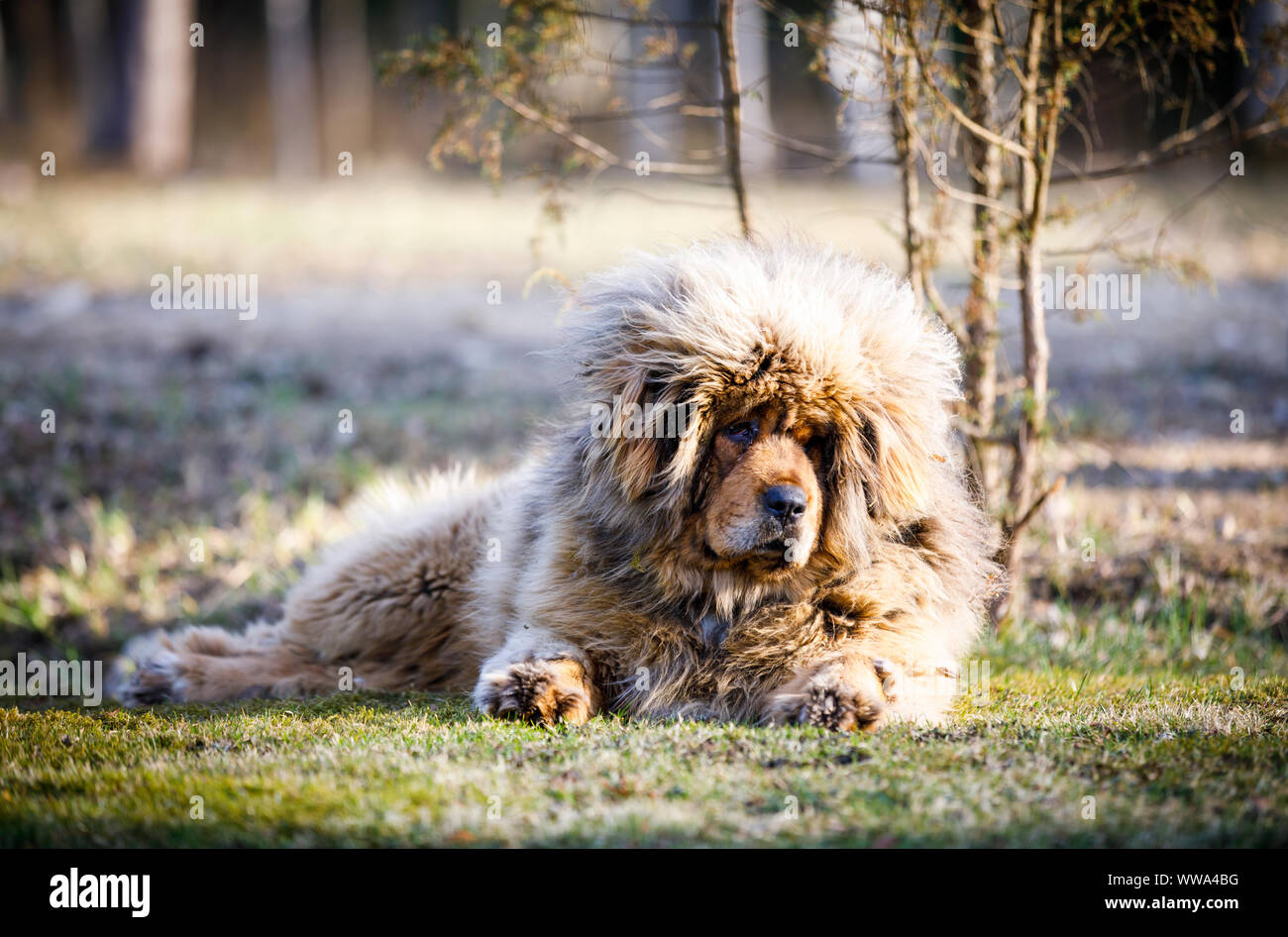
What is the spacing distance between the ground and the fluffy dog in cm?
35

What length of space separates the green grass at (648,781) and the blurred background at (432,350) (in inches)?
76.3

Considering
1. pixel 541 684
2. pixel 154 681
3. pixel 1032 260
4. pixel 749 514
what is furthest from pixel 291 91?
pixel 749 514

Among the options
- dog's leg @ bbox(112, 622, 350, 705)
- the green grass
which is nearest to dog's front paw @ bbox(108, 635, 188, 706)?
dog's leg @ bbox(112, 622, 350, 705)

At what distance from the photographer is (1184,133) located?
6520 mm

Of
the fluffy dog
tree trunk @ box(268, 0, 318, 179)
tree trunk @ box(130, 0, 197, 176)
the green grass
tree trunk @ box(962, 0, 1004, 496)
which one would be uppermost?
tree trunk @ box(268, 0, 318, 179)

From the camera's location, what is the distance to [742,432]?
4.70 meters

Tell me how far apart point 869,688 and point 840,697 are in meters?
0.14

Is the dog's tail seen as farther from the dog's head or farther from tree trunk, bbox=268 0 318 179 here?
tree trunk, bbox=268 0 318 179

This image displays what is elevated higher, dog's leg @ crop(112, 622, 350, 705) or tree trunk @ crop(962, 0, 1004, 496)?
tree trunk @ crop(962, 0, 1004, 496)

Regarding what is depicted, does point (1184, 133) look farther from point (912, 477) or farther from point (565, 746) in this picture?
point (565, 746)

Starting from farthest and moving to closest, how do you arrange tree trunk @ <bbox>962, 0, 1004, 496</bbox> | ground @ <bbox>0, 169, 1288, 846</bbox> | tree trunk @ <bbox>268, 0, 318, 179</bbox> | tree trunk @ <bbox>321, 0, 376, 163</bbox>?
tree trunk @ <bbox>321, 0, 376, 163</bbox>, tree trunk @ <bbox>268, 0, 318, 179</bbox>, tree trunk @ <bbox>962, 0, 1004, 496</bbox>, ground @ <bbox>0, 169, 1288, 846</bbox>

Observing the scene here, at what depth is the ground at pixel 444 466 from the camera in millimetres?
3617

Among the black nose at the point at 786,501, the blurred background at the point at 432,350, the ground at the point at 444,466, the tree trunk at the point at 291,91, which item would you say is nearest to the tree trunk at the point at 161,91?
the blurred background at the point at 432,350

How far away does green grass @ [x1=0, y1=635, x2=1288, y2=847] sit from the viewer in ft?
11.3
